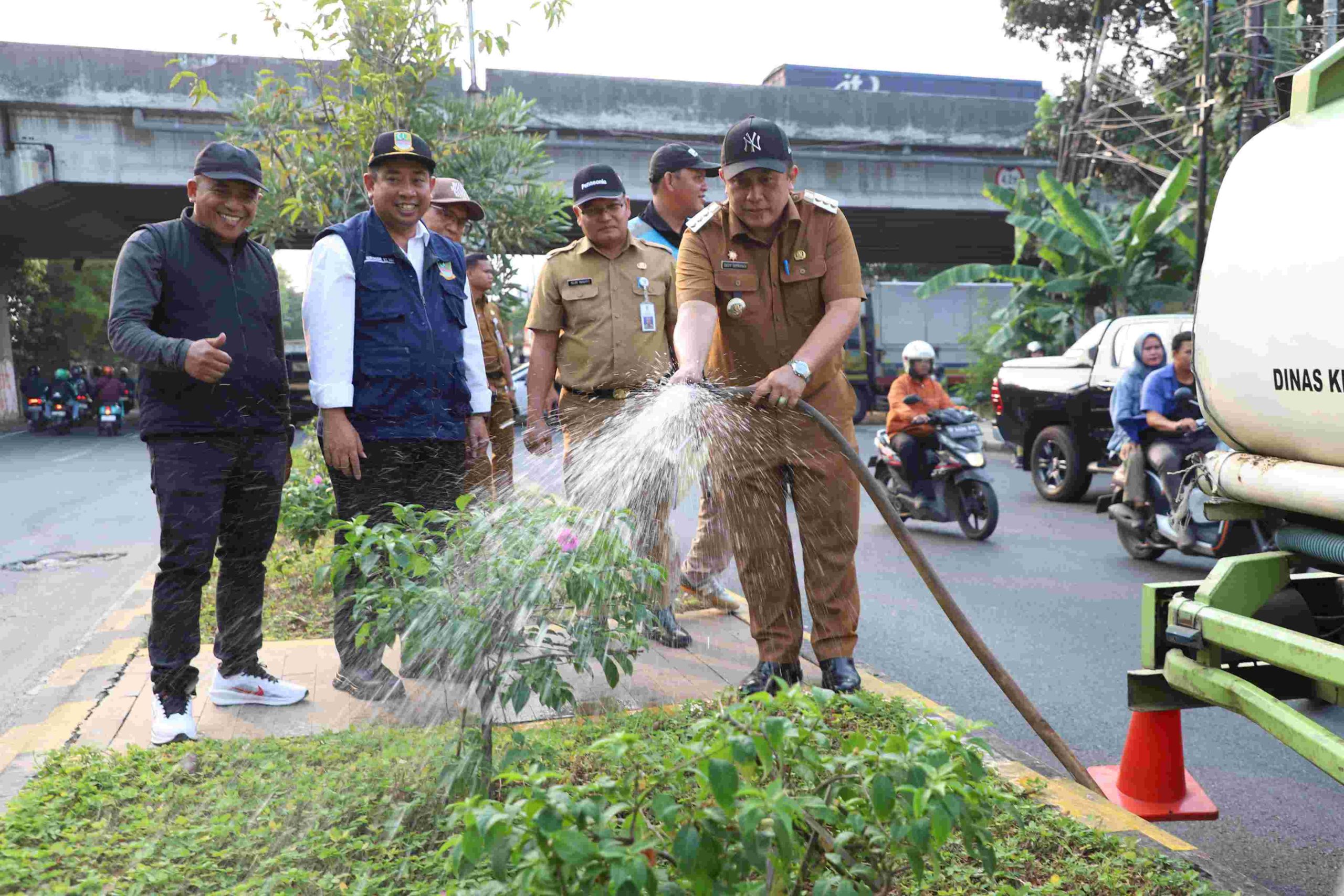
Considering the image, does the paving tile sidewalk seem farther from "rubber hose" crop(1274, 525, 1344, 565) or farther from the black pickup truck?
the black pickup truck

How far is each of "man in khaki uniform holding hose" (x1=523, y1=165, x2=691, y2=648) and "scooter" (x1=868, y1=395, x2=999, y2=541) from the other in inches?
180

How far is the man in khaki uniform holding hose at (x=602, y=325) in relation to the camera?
5.26 m

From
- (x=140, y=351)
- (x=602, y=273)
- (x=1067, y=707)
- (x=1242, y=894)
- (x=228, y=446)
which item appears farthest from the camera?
(x=602, y=273)

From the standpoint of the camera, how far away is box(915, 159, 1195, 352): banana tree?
18000mm

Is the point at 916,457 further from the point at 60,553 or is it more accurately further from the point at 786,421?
the point at 60,553

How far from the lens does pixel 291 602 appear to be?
6578mm

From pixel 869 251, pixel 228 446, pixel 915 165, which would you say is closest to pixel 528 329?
pixel 228 446

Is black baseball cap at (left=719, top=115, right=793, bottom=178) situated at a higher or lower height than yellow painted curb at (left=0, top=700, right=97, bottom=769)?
higher

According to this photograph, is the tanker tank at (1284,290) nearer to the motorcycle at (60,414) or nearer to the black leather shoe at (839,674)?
the black leather shoe at (839,674)

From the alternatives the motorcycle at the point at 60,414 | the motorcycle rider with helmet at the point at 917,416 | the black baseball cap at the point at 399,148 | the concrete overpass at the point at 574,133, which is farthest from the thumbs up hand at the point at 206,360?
the motorcycle at the point at 60,414

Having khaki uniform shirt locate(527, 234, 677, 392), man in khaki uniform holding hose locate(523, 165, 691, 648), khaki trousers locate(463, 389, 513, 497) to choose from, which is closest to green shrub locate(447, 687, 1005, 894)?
man in khaki uniform holding hose locate(523, 165, 691, 648)

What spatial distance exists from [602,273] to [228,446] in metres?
1.94

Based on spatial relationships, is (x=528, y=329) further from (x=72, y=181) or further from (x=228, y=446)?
(x=72, y=181)

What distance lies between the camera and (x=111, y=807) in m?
3.34
